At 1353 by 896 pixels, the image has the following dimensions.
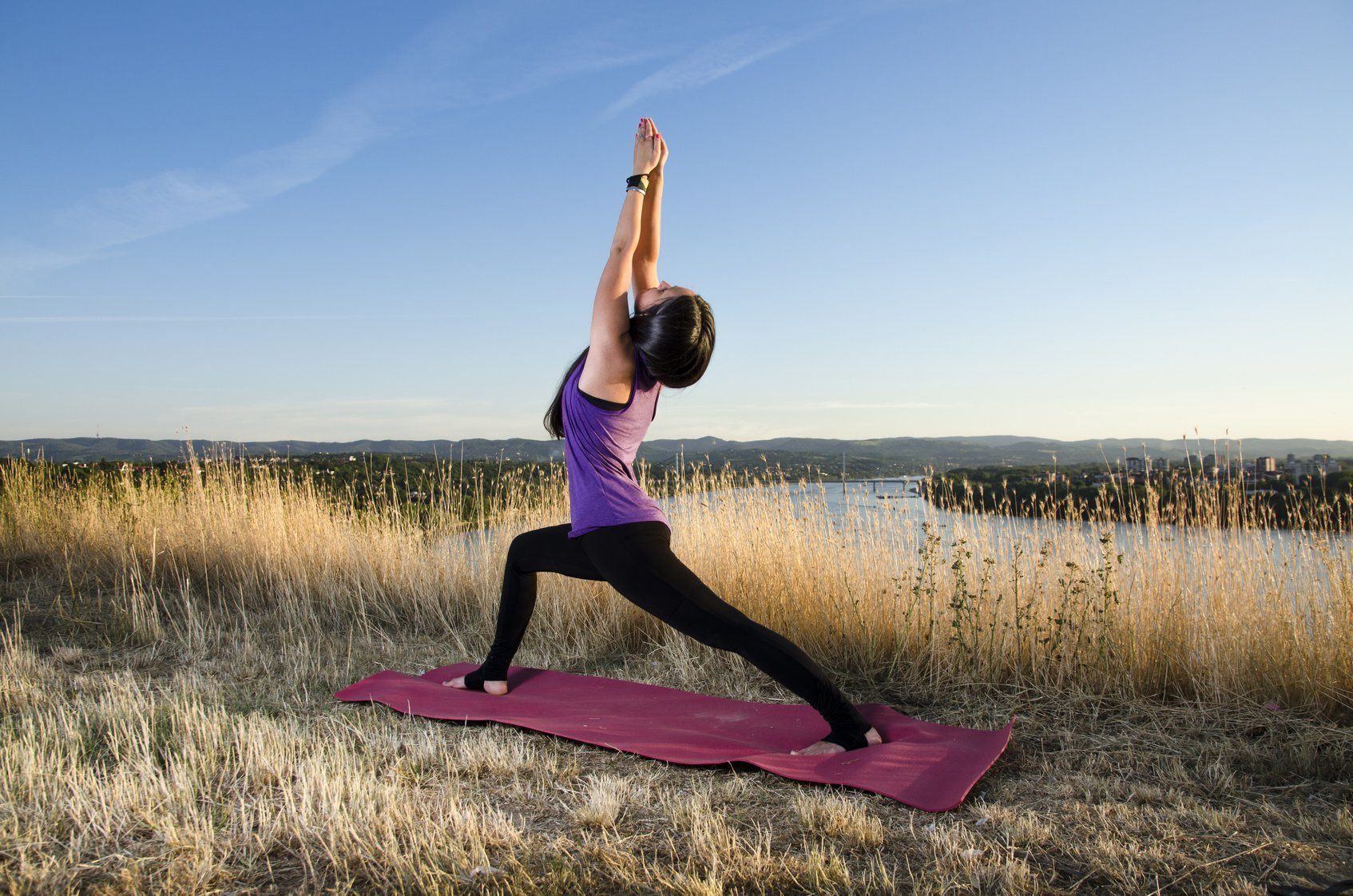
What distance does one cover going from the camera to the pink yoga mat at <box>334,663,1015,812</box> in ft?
8.12

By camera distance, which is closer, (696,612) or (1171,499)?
(696,612)

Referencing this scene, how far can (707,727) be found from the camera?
305 cm

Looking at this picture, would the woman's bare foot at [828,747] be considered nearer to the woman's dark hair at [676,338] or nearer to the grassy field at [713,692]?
the grassy field at [713,692]

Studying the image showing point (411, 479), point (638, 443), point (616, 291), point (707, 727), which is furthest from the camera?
point (411, 479)

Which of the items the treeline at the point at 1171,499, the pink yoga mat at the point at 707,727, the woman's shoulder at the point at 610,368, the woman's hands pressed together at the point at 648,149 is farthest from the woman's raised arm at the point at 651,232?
the treeline at the point at 1171,499

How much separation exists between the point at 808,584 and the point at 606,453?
5.72 ft

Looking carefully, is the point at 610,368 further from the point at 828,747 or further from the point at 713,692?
the point at 713,692

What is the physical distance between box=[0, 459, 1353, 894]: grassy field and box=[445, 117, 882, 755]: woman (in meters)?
0.39

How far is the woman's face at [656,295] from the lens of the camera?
2.63 meters

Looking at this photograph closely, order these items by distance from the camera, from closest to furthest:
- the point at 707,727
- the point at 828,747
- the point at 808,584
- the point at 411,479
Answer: the point at 828,747, the point at 707,727, the point at 808,584, the point at 411,479

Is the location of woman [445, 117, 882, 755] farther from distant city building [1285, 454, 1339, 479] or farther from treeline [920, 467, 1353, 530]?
distant city building [1285, 454, 1339, 479]

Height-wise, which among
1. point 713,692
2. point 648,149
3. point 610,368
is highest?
point 648,149

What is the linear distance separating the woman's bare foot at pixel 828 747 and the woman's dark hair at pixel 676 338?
124cm

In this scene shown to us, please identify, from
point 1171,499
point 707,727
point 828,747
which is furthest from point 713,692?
point 1171,499
